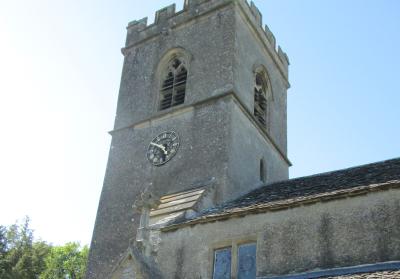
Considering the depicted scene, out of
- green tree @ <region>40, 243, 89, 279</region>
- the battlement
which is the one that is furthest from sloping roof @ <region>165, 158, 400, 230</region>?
green tree @ <region>40, 243, 89, 279</region>

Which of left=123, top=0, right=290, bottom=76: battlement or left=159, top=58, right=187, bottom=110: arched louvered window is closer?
left=159, top=58, right=187, bottom=110: arched louvered window

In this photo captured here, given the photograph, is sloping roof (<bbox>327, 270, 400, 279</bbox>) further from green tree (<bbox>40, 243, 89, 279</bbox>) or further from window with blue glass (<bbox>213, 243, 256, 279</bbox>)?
green tree (<bbox>40, 243, 89, 279</bbox>)

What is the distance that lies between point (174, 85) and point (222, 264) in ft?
30.7

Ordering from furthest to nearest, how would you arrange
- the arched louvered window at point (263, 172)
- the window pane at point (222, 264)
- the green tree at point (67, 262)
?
1. the green tree at point (67, 262)
2. the arched louvered window at point (263, 172)
3. the window pane at point (222, 264)

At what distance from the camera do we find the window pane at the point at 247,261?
452 inches

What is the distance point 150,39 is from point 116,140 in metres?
4.90

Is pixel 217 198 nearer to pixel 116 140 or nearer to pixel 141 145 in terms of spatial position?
pixel 141 145

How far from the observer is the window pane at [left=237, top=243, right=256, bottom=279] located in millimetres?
11469

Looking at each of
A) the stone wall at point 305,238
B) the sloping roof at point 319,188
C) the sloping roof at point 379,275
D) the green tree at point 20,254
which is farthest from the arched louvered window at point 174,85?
the green tree at point 20,254

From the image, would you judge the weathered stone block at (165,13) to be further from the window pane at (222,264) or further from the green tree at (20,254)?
the green tree at (20,254)

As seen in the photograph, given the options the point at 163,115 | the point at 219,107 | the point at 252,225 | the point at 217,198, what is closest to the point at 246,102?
the point at 219,107

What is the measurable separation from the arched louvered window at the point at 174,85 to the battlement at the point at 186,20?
173 cm

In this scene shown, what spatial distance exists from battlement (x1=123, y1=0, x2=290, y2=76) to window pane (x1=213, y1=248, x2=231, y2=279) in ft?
36.3

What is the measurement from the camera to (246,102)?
18.8 meters
